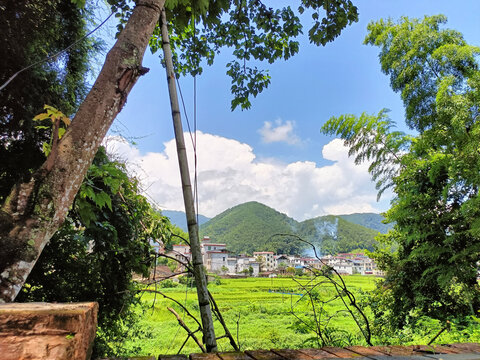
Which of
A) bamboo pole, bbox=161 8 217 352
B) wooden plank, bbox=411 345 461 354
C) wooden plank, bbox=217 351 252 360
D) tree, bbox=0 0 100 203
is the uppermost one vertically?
tree, bbox=0 0 100 203

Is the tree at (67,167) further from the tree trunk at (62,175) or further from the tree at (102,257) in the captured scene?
the tree at (102,257)

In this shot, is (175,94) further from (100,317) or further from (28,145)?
(100,317)

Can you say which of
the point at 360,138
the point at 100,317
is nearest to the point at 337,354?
the point at 100,317

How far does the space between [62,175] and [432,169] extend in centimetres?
545

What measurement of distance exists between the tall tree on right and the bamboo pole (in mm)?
4273

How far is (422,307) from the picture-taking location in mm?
5625

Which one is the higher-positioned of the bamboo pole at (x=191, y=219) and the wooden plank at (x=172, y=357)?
the bamboo pole at (x=191, y=219)

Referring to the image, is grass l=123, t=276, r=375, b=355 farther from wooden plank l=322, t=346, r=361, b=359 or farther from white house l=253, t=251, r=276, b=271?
white house l=253, t=251, r=276, b=271

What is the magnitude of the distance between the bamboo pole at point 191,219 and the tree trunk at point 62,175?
42cm

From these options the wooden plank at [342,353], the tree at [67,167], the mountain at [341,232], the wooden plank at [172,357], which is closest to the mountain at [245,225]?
the mountain at [341,232]

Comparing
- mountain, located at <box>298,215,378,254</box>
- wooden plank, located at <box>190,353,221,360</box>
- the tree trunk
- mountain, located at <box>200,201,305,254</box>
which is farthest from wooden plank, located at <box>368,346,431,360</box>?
mountain, located at <box>200,201,305,254</box>

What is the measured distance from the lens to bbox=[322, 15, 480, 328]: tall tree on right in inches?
166

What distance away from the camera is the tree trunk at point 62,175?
700mm

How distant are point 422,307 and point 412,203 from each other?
231 centimetres
